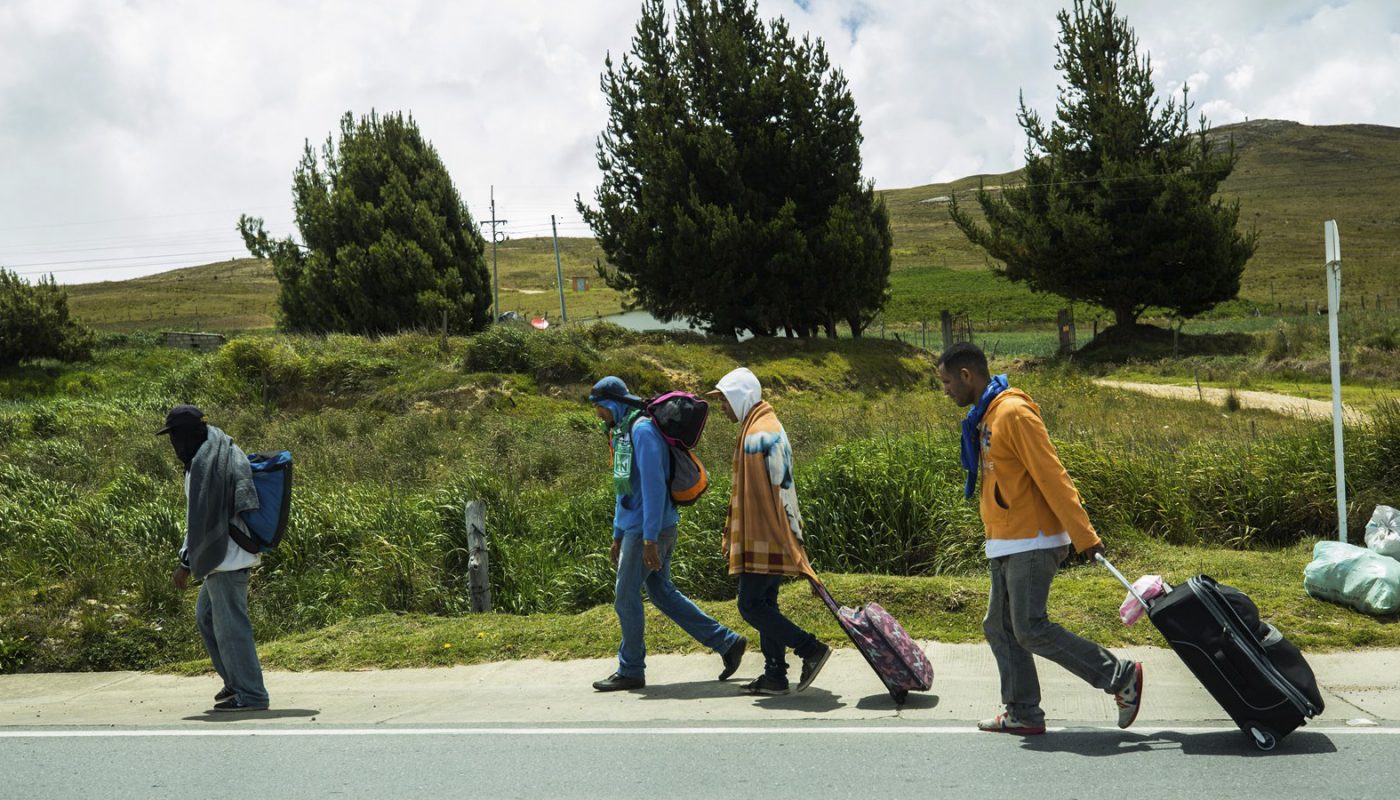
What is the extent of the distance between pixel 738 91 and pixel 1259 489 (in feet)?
72.8

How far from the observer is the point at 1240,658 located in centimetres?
539

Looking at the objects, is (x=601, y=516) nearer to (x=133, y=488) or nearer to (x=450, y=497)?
(x=450, y=497)

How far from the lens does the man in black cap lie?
7.18m

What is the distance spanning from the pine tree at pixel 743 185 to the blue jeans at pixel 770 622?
76.7 feet

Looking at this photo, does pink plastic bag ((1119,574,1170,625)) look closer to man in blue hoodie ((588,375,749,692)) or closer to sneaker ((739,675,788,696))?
sneaker ((739,675,788,696))

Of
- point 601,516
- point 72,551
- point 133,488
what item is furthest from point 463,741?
point 133,488

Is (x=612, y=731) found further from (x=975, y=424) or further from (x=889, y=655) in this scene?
(x=975, y=424)

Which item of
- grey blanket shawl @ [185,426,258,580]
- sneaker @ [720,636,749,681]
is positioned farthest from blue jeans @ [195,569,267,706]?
sneaker @ [720,636,749,681]

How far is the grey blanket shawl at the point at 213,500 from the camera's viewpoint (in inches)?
282

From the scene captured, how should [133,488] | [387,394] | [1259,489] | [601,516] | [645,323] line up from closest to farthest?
1. [1259,489]
2. [601,516]
3. [133,488]
4. [387,394]
5. [645,323]

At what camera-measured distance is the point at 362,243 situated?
116 feet

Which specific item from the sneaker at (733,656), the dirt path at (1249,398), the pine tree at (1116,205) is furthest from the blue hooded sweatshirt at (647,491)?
the pine tree at (1116,205)

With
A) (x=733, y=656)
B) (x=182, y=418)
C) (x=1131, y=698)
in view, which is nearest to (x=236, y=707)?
(x=182, y=418)

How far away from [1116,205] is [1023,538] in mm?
36815
